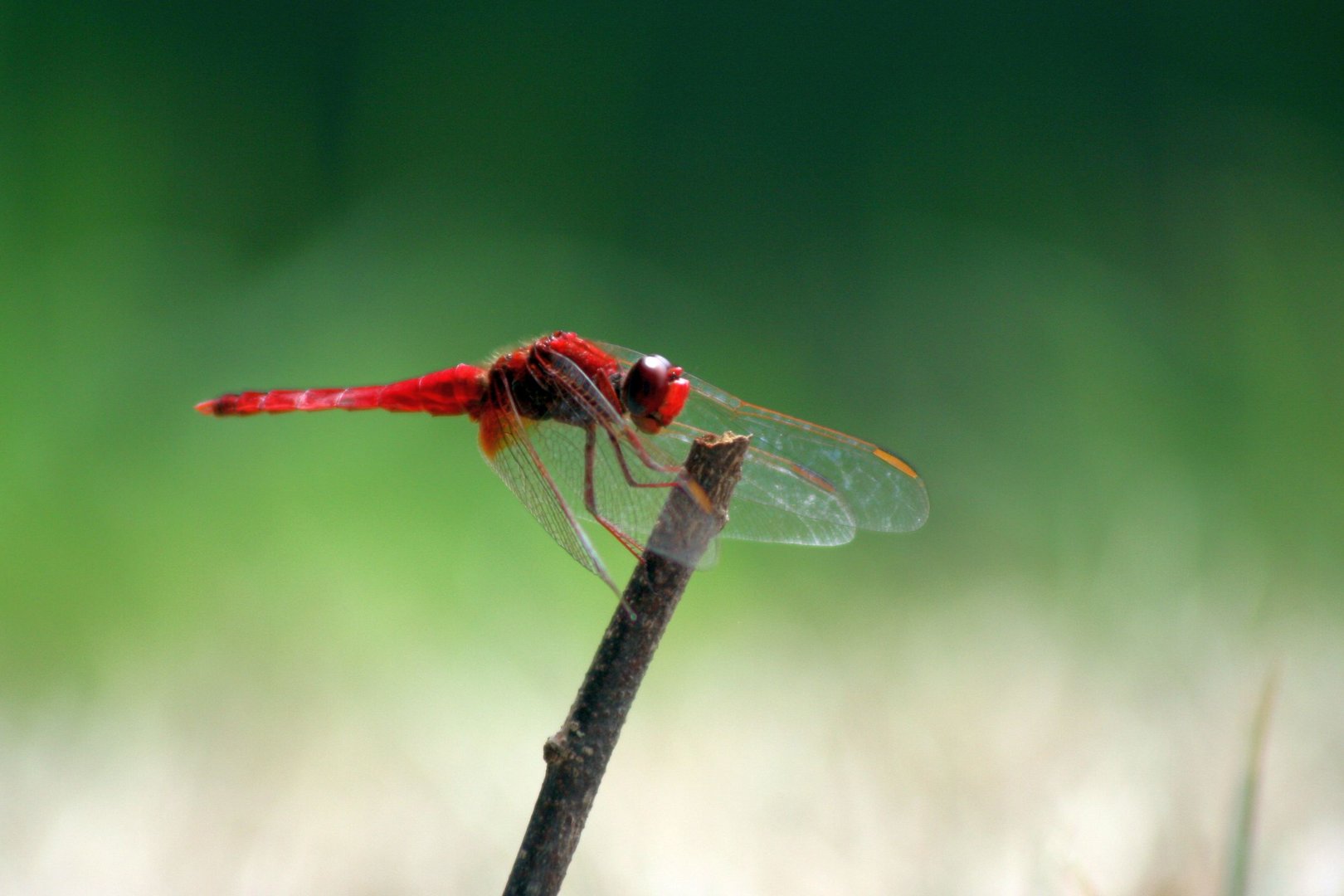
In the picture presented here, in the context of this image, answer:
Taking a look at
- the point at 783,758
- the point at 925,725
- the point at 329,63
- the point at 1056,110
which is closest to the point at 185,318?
the point at 329,63

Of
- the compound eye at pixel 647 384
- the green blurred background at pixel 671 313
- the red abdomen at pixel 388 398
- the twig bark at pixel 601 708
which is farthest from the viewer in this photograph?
the green blurred background at pixel 671 313

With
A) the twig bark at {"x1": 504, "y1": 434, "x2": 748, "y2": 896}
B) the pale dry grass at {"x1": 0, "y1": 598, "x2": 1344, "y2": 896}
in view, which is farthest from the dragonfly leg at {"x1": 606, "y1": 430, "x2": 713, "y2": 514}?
the pale dry grass at {"x1": 0, "y1": 598, "x2": 1344, "y2": 896}

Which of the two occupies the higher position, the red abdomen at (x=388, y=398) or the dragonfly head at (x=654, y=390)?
the dragonfly head at (x=654, y=390)

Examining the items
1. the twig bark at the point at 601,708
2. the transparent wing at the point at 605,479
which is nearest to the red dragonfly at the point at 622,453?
the transparent wing at the point at 605,479

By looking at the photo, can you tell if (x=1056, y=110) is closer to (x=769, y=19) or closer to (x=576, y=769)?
(x=769, y=19)

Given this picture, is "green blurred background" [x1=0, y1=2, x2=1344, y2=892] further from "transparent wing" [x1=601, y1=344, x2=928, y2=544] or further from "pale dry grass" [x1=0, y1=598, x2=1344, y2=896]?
"transparent wing" [x1=601, y1=344, x2=928, y2=544]

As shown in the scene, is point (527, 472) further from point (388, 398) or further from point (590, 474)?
point (388, 398)

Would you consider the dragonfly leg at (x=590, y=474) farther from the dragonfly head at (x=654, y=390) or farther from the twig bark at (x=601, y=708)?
the twig bark at (x=601, y=708)

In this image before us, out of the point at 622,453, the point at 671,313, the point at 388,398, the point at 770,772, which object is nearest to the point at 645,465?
the point at 622,453
